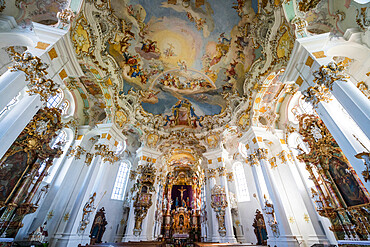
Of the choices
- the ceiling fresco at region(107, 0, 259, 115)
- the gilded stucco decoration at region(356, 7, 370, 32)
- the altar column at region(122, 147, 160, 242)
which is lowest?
the altar column at region(122, 147, 160, 242)

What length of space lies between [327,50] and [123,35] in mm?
9829

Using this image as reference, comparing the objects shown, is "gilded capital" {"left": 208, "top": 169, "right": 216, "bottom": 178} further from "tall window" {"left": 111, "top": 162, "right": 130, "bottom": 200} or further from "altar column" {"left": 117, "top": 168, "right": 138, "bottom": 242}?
"tall window" {"left": 111, "top": 162, "right": 130, "bottom": 200}

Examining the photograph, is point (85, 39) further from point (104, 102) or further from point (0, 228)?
point (0, 228)

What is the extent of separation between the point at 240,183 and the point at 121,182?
9.84 metres

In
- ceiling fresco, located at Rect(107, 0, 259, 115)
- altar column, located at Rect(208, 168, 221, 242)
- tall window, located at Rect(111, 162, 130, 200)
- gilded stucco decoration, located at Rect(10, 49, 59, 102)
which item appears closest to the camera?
gilded stucco decoration, located at Rect(10, 49, 59, 102)

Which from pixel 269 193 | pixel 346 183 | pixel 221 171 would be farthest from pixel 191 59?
pixel 346 183

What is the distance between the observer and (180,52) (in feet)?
37.2

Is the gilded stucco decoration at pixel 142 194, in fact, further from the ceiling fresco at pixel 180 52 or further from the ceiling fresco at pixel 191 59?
the ceiling fresco at pixel 180 52

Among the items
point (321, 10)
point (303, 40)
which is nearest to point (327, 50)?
point (303, 40)

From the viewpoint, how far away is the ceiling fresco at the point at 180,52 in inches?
364

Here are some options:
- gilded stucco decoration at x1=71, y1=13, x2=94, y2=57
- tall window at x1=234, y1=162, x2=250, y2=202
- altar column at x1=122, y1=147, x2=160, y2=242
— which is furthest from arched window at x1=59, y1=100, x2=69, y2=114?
tall window at x1=234, y1=162, x2=250, y2=202

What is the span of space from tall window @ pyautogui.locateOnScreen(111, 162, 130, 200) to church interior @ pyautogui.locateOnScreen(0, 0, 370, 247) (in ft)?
0.31

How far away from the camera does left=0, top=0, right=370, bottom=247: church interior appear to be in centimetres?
521

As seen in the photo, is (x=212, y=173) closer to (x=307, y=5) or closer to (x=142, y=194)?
(x=142, y=194)
